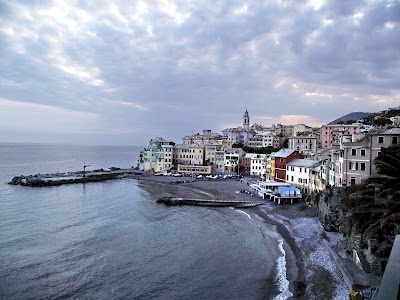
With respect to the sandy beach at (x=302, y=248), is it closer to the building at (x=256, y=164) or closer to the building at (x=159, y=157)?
the building at (x=256, y=164)

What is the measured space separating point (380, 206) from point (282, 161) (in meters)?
50.6

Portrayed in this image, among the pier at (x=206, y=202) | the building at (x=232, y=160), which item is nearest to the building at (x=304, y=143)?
the building at (x=232, y=160)

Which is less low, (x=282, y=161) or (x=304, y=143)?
(x=304, y=143)

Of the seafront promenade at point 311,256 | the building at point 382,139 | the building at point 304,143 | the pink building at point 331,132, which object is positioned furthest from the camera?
the building at point 304,143

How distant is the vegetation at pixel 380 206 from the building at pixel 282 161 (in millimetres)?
41372

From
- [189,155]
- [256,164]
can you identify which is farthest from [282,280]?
[189,155]

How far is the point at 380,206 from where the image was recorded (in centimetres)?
2680

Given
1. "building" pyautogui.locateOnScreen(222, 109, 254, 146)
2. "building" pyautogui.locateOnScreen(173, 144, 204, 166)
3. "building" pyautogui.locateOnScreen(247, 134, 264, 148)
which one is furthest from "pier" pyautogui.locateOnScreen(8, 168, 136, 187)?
"building" pyautogui.locateOnScreen(222, 109, 254, 146)

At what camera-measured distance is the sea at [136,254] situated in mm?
25219

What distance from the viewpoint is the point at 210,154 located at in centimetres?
12588

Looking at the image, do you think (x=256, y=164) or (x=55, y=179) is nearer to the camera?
(x=55, y=179)

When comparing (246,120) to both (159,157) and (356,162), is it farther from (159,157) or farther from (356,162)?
(356,162)

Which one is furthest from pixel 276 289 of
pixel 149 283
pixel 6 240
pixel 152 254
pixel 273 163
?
pixel 273 163

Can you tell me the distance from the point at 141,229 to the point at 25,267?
635 inches
